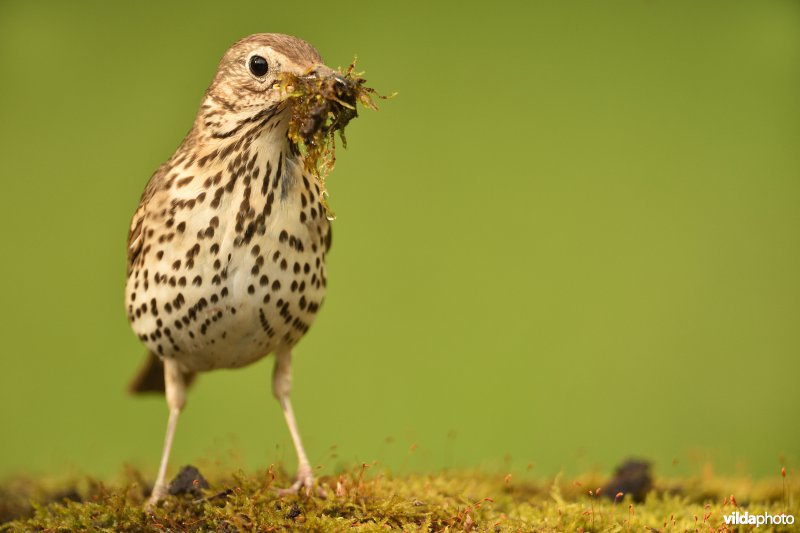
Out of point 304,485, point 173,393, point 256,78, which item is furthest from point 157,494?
point 256,78

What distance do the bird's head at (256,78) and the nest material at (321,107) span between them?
1cm

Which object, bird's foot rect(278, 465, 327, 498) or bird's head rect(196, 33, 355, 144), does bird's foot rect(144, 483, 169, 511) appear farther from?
bird's head rect(196, 33, 355, 144)

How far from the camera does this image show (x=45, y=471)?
5.16m

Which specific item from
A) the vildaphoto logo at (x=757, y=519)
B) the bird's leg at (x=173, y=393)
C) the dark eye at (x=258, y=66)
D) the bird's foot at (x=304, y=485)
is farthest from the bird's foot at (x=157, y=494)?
the vildaphoto logo at (x=757, y=519)

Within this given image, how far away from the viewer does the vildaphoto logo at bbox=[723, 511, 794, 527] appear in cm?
372

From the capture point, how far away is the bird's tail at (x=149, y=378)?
4.78 meters

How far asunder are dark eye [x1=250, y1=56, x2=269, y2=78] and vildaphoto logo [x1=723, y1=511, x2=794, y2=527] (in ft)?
8.33

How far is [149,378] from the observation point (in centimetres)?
485

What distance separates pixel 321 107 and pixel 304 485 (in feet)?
→ 5.21

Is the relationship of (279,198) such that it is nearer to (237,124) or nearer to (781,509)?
(237,124)

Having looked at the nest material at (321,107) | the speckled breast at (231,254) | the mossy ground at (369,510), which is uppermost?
the nest material at (321,107)

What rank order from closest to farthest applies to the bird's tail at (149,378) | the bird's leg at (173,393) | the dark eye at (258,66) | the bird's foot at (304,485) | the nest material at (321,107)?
the nest material at (321,107)
the dark eye at (258,66)
the bird's foot at (304,485)
the bird's leg at (173,393)
the bird's tail at (149,378)

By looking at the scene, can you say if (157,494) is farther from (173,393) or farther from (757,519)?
(757,519)

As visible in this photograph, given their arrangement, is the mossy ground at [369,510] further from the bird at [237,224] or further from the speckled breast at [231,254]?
the speckled breast at [231,254]
